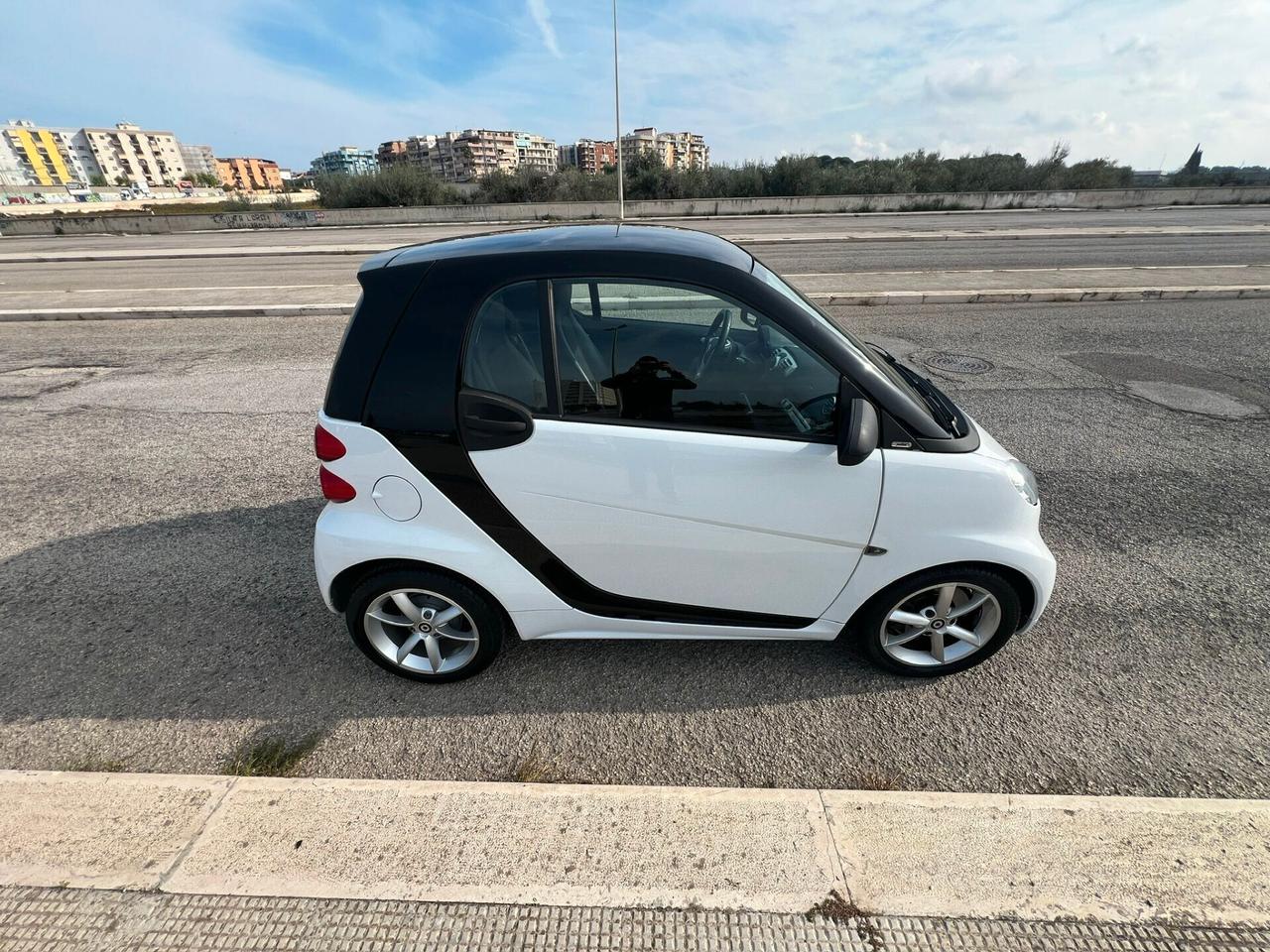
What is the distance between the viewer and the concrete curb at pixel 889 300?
9758mm

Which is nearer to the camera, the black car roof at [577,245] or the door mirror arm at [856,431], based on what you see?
the door mirror arm at [856,431]

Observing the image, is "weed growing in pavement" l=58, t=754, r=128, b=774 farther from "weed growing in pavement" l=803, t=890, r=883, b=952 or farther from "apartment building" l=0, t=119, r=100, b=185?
"apartment building" l=0, t=119, r=100, b=185

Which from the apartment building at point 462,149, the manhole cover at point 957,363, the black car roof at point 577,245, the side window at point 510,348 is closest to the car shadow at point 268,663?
the side window at point 510,348

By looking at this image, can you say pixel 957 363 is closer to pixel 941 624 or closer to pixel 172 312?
pixel 941 624

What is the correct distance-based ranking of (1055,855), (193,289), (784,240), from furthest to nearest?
(784,240) → (193,289) → (1055,855)

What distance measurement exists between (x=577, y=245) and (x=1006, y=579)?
2.17 meters

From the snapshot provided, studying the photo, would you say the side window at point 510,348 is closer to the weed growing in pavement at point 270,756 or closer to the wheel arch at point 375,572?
the wheel arch at point 375,572

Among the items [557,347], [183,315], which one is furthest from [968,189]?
[557,347]

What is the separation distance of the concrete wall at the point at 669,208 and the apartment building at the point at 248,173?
119 m

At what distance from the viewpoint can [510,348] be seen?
88.0 inches

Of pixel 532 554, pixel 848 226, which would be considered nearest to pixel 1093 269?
pixel 848 226

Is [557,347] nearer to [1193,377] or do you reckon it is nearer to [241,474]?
[241,474]

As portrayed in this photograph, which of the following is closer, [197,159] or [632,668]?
[632,668]

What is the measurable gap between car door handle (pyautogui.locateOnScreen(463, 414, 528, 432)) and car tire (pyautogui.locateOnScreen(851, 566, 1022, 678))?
1587 mm
